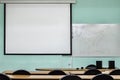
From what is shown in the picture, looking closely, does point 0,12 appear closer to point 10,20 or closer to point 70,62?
point 10,20

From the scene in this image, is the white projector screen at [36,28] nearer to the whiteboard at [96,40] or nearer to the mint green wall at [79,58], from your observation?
the mint green wall at [79,58]

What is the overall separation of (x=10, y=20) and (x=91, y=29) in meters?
2.52

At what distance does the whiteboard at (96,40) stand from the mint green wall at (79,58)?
0.53ft

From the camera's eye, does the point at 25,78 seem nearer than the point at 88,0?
Yes

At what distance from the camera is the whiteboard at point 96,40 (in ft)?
24.5

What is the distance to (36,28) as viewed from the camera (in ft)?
24.8

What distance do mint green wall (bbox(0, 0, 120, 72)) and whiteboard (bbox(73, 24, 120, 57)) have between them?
0.53ft

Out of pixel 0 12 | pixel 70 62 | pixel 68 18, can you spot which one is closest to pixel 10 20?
pixel 0 12

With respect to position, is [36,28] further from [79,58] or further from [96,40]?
[96,40]

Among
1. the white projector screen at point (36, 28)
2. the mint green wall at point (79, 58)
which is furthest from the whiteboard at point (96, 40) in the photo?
the white projector screen at point (36, 28)

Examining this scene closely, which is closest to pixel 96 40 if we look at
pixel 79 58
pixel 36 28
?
pixel 79 58

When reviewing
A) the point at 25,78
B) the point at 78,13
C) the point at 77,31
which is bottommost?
the point at 25,78

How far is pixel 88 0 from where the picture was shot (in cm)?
760

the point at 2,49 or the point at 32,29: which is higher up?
the point at 32,29
